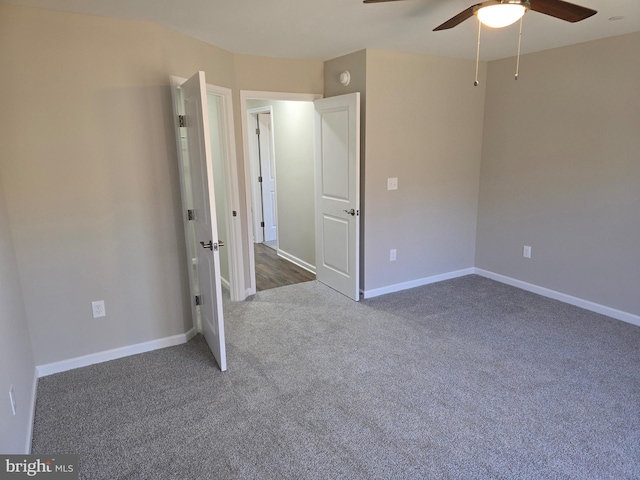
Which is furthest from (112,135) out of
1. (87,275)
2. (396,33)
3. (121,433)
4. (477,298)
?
(477,298)

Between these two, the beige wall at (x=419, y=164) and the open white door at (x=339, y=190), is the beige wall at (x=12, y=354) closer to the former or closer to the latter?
the open white door at (x=339, y=190)

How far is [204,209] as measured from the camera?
2.77m

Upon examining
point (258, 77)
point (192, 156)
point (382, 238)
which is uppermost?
point (258, 77)

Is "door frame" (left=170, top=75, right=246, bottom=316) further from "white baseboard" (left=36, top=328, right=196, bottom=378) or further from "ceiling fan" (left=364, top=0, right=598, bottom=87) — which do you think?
"ceiling fan" (left=364, top=0, right=598, bottom=87)

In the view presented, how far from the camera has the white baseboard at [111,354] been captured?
285 cm

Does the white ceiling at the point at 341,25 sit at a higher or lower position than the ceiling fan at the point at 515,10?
higher

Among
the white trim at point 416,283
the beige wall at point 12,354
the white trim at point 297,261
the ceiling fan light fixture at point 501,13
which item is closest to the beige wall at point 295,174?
the white trim at point 297,261

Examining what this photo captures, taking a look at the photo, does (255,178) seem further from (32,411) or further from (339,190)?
(32,411)

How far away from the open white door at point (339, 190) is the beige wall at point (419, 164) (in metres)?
0.16

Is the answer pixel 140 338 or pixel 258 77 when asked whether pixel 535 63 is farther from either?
pixel 140 338

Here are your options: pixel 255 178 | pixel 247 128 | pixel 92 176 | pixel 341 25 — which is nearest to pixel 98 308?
pixel 92 176

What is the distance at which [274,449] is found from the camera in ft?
6.96

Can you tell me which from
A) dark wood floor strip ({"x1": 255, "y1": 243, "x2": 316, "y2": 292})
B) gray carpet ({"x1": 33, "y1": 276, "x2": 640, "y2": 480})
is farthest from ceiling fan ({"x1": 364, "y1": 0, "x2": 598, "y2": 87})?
dark wood floor strip ({"x1": 255, "y1": 243, "x2": 316, "y2": 292})

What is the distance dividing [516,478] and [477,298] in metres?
2.46
